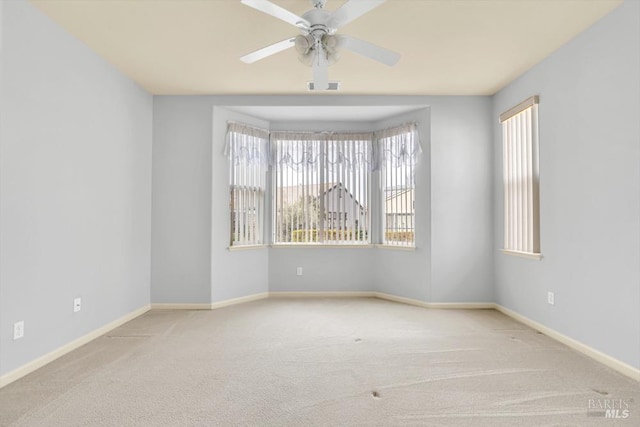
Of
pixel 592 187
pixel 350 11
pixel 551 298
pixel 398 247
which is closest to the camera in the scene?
pixel 350 11

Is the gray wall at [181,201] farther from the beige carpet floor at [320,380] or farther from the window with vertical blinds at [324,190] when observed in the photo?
the window with vertical blinds at [324,190]

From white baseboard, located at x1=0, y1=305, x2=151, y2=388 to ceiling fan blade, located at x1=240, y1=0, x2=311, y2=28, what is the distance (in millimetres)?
2791

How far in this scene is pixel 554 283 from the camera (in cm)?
333

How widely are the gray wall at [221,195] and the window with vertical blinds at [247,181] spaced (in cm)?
18

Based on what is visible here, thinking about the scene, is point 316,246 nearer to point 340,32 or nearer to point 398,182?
point 398,182

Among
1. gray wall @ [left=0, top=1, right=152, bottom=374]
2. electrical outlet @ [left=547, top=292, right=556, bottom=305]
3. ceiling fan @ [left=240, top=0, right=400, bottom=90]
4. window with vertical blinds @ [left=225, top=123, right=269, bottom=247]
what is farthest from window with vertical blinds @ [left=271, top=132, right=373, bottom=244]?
ceiling fan @ [left=240, top=0, right=400, bottom=90]

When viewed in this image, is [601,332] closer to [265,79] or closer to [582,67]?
[582,67]

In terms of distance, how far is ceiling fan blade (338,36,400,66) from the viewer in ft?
7.85

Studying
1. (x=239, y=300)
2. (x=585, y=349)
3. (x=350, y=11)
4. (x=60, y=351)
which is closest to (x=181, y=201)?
(x=239, y=300)

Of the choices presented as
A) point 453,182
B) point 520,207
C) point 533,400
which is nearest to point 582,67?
point 520,207

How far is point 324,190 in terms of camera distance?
16.9ft

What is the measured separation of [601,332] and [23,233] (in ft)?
14.0

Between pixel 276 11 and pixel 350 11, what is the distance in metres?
0.43

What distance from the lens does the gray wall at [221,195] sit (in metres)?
4.40
